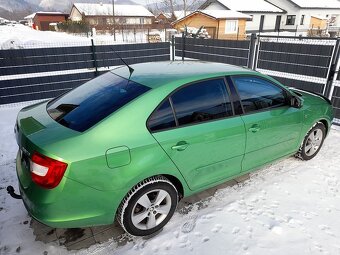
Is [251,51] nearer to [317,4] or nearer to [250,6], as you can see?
[250,6]

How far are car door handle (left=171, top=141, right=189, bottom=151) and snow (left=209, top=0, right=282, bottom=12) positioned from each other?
3649 centimetres

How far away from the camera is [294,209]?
318 cm

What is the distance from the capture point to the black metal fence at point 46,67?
23.5ft

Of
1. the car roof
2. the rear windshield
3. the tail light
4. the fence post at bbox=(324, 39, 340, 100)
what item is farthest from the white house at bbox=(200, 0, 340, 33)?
the tail light

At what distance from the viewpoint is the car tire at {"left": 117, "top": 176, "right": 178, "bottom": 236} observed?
2.51m

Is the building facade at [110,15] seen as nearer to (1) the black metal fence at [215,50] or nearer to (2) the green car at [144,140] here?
(1) the black metal fence at [215,50]

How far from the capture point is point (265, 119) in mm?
3271

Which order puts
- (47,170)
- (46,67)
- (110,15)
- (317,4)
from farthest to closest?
(110,15), (317,4), (46,67), (47,170)

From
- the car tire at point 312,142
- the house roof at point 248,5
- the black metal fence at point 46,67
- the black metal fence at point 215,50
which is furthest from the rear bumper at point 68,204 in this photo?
the house roof at point 248,5

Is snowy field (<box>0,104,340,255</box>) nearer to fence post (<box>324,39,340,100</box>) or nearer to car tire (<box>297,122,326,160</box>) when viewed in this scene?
car tire (<box>297,122,326,160</box>)

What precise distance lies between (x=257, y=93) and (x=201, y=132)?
112 cm

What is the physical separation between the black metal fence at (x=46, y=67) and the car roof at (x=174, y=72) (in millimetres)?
4394

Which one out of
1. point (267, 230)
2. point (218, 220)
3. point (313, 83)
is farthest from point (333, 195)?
point (313, 83)

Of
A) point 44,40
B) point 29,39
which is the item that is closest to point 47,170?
point 44,40
